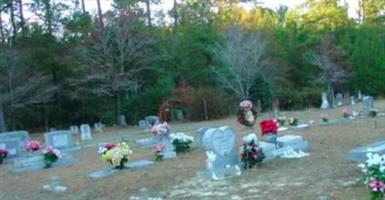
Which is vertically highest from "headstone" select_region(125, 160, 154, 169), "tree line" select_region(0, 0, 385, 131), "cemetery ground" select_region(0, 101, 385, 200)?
"tree line" select_region(0, 0, 385, 131)

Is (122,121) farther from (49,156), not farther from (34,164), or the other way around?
(49,156)

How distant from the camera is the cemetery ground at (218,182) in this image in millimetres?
8440

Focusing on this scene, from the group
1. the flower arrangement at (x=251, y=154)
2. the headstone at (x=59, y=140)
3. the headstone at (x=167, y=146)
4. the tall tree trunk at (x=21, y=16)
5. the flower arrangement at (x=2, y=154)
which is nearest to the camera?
the flower arrangement at (x=251, y=154)

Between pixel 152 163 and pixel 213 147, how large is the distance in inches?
101

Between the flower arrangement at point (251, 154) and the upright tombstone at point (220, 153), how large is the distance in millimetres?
210

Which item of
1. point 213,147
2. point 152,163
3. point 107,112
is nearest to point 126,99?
point 107,112

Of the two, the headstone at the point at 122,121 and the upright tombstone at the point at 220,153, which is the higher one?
the headstone at the point at 122,121

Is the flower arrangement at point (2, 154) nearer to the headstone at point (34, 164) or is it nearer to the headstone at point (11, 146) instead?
the headstone at point (11, 146)

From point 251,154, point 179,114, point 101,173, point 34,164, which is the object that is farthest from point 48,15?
point 251,154

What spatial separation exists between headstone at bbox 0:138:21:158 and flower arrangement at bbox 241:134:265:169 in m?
9.21

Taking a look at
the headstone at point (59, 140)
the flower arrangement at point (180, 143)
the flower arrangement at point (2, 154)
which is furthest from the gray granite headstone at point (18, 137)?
the flower arrangement at point (180, 143)

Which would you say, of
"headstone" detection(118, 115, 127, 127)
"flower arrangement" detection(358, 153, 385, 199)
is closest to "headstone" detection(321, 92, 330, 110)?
"headstone" detection(118, 115, 127, 127)

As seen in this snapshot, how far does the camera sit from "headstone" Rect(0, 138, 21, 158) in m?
17.2

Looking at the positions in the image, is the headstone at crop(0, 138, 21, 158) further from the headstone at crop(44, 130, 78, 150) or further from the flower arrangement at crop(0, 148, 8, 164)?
the headstone at crop(44, 130, 78, 150)
